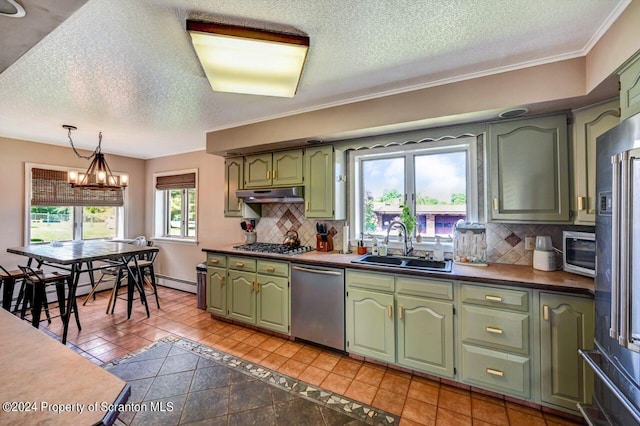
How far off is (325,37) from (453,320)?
2.18 meters

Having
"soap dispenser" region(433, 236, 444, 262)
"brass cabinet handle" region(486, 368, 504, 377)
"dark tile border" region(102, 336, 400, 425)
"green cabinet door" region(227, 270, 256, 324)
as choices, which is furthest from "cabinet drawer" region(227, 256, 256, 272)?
"brass cabinet handle" region(486, 368, 504, 377)

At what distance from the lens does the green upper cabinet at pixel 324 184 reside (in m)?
2.89

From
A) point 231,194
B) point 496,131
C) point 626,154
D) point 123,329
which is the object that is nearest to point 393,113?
point 496,131

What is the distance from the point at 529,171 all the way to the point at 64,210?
616 cm

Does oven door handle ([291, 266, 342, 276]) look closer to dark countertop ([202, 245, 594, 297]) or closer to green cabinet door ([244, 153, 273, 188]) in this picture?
dark countertop ([202, 245, 594, 297])

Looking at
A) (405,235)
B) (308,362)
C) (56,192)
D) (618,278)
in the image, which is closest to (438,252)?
(405,235)

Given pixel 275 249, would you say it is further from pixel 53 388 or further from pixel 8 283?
pixel 8 283

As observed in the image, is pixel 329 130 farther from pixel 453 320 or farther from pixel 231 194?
pixel 453 320

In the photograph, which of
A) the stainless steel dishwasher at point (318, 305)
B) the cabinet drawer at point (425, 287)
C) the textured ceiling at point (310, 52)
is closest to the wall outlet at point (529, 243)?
the cabinet drawer at point (425, 287)

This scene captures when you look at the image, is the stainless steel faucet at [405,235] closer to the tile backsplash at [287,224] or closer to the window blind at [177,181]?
the tile backsplash at [287,224]

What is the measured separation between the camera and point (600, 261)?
1.30 metres

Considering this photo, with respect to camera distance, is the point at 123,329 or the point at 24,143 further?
the point at 24,143

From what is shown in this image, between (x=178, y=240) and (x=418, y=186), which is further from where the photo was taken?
(x=178, y=240)

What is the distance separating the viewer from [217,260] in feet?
10.9
